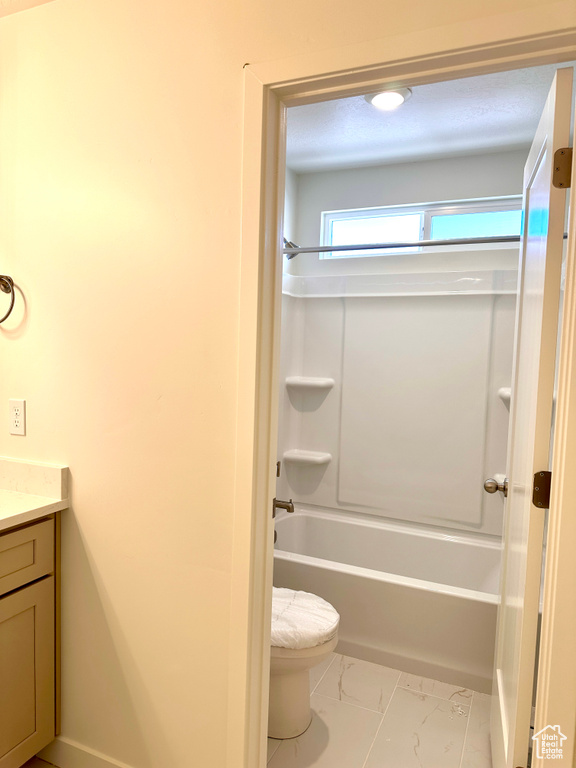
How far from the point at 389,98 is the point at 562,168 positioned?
1.27 meters

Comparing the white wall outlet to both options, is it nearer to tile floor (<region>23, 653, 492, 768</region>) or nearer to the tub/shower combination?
tile floor (<region>23, 653, 492, 768</region>)

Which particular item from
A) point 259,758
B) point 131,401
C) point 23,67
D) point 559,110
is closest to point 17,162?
point 23,67

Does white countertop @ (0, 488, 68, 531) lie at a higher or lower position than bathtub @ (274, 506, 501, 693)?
higher

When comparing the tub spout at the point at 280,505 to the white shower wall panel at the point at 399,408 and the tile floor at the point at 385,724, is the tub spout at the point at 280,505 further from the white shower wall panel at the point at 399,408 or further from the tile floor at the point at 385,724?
the white shower wall panel at the point at 399,408

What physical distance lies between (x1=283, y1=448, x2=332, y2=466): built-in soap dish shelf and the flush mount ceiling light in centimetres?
194

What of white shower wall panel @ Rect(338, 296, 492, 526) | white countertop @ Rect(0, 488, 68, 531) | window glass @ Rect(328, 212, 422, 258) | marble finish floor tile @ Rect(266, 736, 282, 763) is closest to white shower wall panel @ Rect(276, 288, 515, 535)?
white shower wall panel @ Rect(338, 296, 492, 526)

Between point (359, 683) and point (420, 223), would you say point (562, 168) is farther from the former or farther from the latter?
point (359, 683)

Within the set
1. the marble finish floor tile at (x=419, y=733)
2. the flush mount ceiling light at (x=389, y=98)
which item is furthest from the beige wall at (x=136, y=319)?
the flush mount ceiling light at (x=389, y=98)

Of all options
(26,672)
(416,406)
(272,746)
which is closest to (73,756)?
(26,672)

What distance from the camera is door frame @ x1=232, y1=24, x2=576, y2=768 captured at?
125cm

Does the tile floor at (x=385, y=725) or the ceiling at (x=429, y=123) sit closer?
the tile floor at (x=385, y=725)

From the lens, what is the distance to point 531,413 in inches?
54.8

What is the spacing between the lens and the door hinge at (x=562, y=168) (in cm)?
124

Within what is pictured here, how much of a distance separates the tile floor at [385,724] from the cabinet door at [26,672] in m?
0.79
